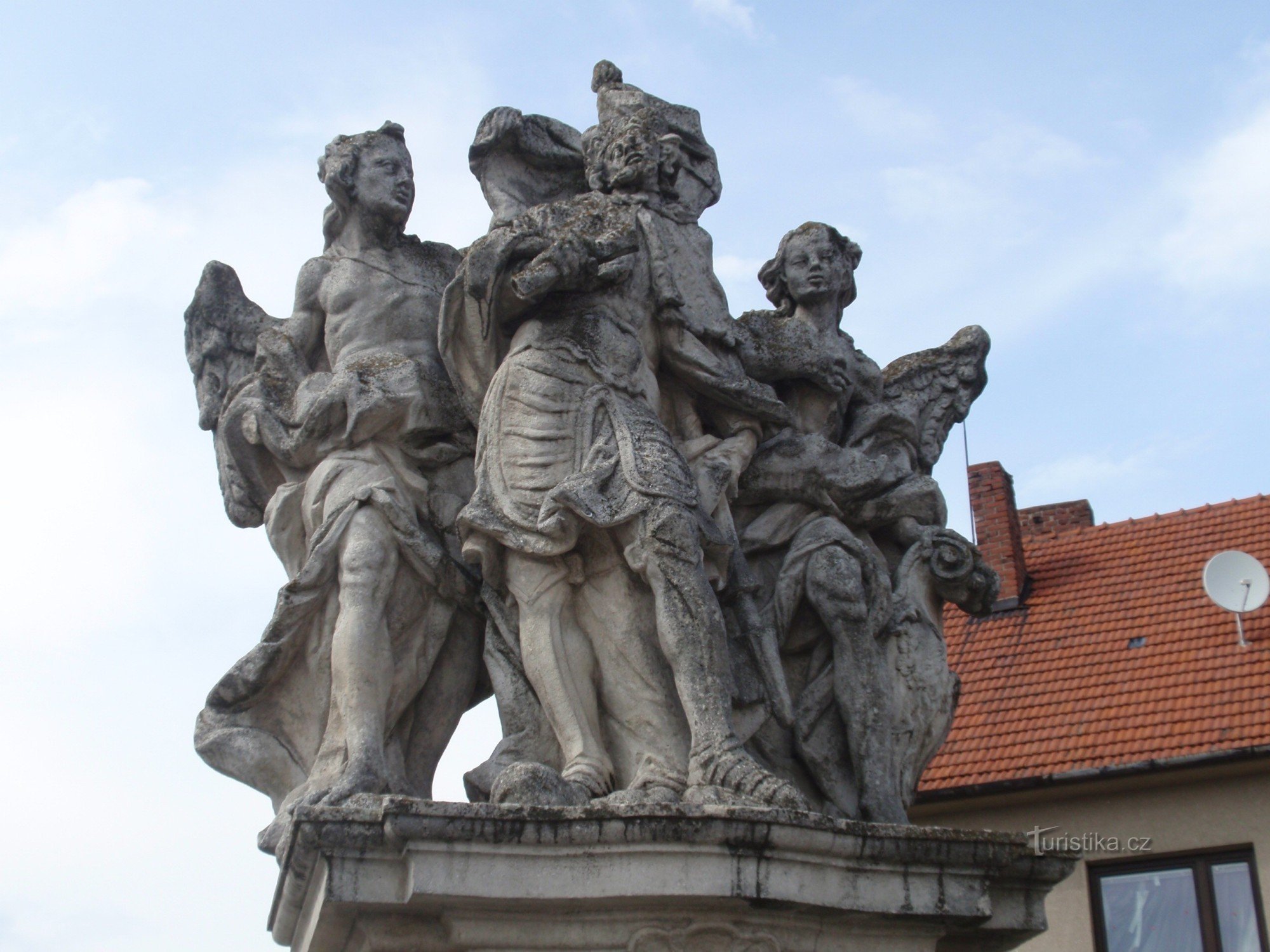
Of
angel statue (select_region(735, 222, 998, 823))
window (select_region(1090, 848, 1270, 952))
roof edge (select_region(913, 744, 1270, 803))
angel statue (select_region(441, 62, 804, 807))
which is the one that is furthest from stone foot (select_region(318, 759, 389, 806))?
window (select_region(1090, 848, 1270, 952))

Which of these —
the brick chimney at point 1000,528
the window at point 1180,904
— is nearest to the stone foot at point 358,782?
the window at point 1180,904

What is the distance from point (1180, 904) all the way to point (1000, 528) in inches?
214

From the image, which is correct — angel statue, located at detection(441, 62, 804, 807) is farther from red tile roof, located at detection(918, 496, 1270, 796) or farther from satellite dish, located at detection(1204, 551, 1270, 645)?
satellite dish, located at detection(1204, 551, 1270, 645)

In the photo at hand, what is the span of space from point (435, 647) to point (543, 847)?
1.44 m

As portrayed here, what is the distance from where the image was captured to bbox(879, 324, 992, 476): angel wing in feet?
24.1

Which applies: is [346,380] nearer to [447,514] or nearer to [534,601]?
[447,514]

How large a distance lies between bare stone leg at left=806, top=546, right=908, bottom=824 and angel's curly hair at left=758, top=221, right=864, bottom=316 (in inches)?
51.9

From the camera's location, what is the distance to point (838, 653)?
257 inches

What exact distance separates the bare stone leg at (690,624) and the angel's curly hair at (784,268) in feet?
5.68

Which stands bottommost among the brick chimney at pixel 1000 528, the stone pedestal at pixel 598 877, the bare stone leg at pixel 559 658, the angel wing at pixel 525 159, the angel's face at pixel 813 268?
the stone pedestal at pixel 598 877

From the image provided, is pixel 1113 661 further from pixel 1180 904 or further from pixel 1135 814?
pixel 1180 904

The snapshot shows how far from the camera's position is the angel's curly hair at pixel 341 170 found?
7156 mm

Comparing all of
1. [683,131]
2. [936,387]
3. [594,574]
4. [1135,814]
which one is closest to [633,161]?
[683,131]

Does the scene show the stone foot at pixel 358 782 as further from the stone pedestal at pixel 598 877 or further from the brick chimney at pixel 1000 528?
the brick chimney at pixel 1000 528
